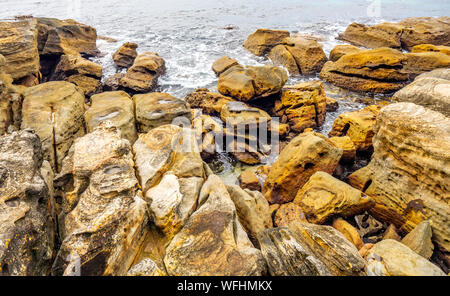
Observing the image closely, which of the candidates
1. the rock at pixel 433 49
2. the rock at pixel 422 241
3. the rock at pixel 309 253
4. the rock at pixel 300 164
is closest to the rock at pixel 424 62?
the rock at pixel 433 49

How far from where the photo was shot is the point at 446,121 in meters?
4.36

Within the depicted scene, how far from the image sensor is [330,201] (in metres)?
4.80

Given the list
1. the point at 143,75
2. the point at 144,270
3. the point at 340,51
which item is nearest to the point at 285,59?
the point at 340,51

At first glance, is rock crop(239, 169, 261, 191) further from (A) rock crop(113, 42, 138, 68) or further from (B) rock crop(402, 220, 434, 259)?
(A) rock crop(113, 42, 138, 68)

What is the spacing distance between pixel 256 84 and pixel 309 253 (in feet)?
25.0

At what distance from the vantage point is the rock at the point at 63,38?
1208 centimetres

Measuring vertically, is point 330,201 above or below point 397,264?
below

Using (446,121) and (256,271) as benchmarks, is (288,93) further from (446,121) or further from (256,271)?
(256,271)

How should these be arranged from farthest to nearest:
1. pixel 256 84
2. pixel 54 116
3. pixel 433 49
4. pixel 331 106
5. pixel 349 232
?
pixel 433 49, pixel 331 106, pixel 256 84, pixel 54 116, pixel 349 232

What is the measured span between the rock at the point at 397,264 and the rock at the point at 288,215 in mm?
1815

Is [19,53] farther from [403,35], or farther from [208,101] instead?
[403,35]

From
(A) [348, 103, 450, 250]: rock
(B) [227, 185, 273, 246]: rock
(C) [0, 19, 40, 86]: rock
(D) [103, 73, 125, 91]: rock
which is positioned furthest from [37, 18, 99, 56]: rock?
(A) [348, 103, 450, 250]: rock

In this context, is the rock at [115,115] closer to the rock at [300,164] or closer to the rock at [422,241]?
the rock at [300,164]

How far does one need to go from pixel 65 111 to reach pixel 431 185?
8.36m
